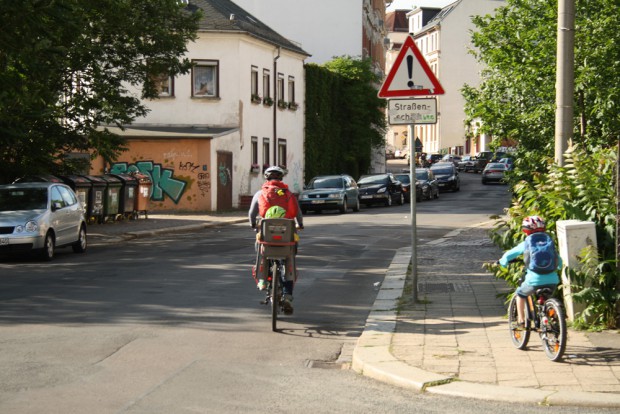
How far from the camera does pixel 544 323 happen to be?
8.40m

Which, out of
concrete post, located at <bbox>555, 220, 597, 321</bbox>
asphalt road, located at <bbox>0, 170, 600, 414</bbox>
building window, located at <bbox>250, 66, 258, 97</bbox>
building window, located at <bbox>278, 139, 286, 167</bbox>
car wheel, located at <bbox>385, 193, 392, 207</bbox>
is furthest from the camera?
building window, located at <bbox>278, 139, 286, 167</bbox>

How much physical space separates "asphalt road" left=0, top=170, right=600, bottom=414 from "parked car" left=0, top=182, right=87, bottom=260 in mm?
432

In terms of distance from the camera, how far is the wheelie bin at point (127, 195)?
1330 inches

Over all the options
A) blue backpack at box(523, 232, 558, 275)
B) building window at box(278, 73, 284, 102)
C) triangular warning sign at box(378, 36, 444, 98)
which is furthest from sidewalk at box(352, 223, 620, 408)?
building window at box(278, 73, 284, 102)

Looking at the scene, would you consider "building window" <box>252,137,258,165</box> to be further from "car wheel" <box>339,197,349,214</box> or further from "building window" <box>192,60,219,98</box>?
"car wheel" <box>339,197,349,214</box>

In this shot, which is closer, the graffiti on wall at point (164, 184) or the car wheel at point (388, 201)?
the graffiti on wall at point (164, 184)

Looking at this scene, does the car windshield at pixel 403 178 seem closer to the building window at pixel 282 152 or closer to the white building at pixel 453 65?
the building window at pixel 282 152

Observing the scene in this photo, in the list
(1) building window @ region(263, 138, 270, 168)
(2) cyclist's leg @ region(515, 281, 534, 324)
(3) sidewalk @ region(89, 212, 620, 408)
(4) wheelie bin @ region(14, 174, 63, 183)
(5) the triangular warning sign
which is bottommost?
(3) sidewalk @ region(89, 212, 620, 408)

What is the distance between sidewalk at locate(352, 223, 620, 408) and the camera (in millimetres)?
7262

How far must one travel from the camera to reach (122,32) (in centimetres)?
2625

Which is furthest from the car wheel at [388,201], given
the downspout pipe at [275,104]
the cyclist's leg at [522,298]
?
the cyclist's leg at [522,298]

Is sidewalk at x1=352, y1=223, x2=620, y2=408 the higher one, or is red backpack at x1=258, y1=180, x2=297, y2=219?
red backpack at x1=258, y1=180, x2=297, y2=219

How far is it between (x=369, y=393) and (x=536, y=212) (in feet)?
12.9

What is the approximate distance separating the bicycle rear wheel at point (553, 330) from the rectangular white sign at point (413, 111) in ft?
12.9
